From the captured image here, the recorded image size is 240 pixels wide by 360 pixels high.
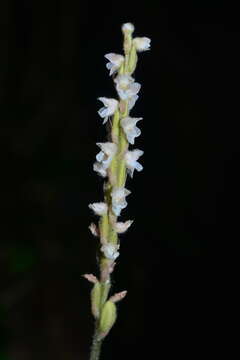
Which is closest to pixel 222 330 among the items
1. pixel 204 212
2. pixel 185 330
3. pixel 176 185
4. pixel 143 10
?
pixel 185 330

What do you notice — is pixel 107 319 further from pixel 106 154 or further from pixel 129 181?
pixel 129 181

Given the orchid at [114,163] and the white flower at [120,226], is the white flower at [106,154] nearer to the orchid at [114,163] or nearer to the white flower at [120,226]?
the orchid at [114,163]

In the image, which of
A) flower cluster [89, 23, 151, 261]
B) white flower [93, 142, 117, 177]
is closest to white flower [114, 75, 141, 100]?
flower cluster [89, 23, 151, 261]

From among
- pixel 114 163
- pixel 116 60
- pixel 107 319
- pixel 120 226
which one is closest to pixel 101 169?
pixel 114 163

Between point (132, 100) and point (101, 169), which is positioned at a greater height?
point (132, 100)

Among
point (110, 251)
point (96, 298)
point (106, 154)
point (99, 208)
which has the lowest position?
point (96, 298)

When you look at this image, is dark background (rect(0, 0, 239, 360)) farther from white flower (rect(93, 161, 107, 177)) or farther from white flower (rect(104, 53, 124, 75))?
white flower (rect(104, 53, 124, 75))
